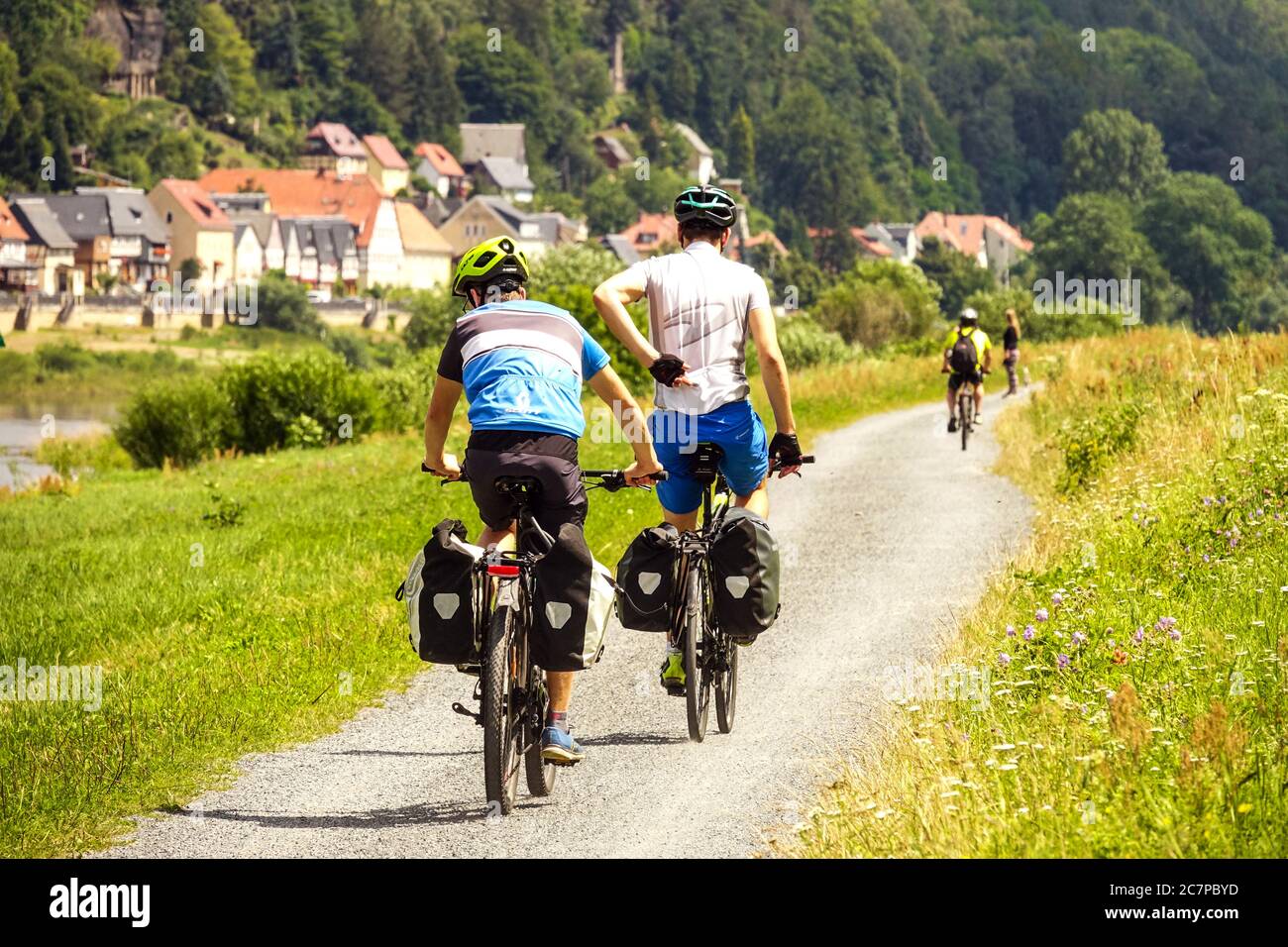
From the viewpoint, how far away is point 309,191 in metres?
168

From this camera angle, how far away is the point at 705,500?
8.54 meters

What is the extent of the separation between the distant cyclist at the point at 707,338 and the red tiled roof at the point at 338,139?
18114 centimetres

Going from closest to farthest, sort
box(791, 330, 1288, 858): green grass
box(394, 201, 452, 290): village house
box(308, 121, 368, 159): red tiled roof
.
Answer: box(791, 330, 1288, 858): green grass → box(394, 201, 452, 290): village house → box(308, 121, 368, 159): red tiled roof

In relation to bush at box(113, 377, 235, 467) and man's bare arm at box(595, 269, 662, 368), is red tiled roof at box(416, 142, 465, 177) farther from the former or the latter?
man's bare arm at box(595, 269, 662, 368)

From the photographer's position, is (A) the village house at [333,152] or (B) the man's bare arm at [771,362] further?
(A) the village house at [333,152]

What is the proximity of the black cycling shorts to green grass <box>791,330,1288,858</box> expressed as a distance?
5.00 ft

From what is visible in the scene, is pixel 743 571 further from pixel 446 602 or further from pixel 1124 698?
pixel 1124 698

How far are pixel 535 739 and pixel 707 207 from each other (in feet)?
8.06

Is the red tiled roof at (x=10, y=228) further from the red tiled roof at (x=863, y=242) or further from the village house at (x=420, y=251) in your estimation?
the red tiled roof at (x=863, y=242)

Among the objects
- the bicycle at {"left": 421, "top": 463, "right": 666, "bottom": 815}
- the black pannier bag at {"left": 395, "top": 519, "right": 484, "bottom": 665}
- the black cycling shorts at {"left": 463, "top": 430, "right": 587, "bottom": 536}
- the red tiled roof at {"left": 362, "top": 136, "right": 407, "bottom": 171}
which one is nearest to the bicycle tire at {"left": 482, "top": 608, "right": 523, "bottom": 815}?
the bicycle at {"left": 421, "top": 463, "right": 666, "bottom": 815}

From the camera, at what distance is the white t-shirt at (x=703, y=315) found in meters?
8.07

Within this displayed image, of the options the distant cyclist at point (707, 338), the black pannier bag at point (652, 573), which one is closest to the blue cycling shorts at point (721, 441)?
the distant cyclist at point (707, 338)

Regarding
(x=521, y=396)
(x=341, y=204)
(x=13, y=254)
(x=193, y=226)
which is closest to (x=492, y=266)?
(x=521, y=396)

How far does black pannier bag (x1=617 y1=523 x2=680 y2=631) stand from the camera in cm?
822
